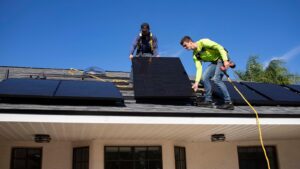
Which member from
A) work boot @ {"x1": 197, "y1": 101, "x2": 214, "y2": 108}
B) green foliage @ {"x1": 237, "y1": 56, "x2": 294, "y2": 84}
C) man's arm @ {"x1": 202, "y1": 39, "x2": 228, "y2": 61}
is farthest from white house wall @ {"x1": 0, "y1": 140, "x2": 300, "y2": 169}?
green foliage @ {"x1": 237, "y1": 56, "x2": 294, "y2": 84}

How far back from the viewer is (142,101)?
7516mm

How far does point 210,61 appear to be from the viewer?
7.97 metres

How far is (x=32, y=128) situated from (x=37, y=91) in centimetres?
80

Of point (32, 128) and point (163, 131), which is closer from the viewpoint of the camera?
point (32, 128)

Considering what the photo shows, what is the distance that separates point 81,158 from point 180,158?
2798 millimetres

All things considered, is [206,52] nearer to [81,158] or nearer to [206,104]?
[206,104]

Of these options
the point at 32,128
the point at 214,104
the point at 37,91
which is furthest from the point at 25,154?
the point at 214,104

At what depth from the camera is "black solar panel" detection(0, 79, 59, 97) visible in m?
6.50

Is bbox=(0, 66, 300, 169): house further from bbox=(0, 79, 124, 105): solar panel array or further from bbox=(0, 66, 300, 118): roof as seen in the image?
bbox=(0, 79, 124, 105): solar panel array

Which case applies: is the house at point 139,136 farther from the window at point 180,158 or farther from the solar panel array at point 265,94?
the solar panel array at point 265,94

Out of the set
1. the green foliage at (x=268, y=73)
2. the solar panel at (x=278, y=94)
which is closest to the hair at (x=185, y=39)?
the solar panel at (x=278, y=94)

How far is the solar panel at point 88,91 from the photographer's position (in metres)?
6.74

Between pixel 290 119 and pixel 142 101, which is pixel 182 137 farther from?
pixel 290 119

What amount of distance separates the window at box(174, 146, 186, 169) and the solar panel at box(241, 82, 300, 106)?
265 centimetres
